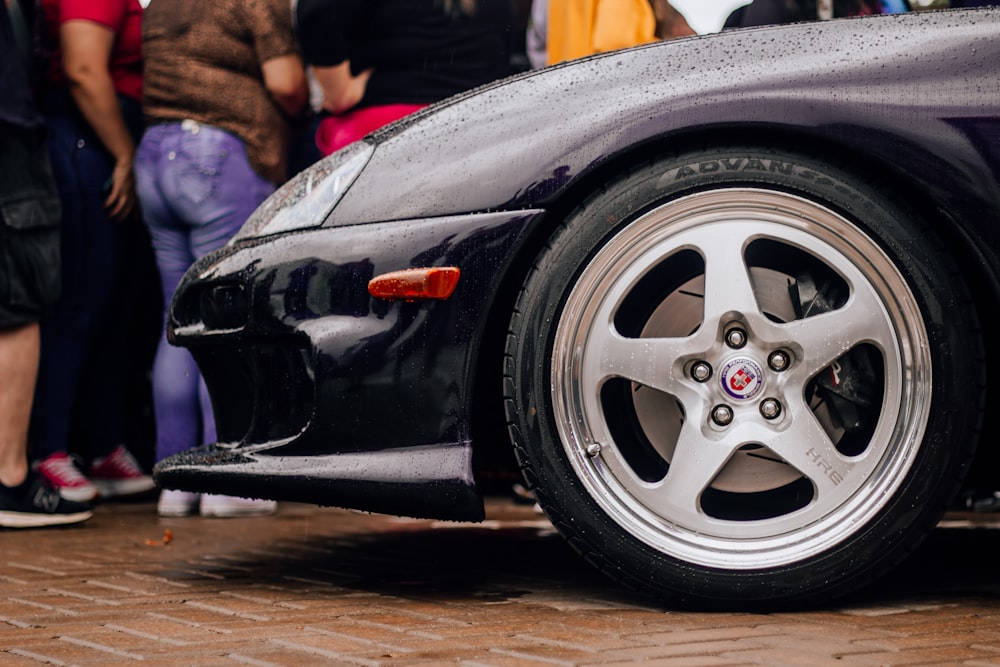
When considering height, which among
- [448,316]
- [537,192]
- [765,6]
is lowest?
[448,316]

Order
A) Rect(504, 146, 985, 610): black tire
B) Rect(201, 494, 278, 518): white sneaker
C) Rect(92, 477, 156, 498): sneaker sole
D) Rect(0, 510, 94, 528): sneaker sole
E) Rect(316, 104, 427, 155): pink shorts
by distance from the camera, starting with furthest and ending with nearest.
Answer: Rect(92, 477, 156, 498): sneaker sole < Rect(201, 494, 278, 518): white sneaker < Rect(316, 104, 427, 155): pink shorts < Rect(0, 510, 94, 528): sneaker sole < Rect(504, 146, 985, 610): black tire

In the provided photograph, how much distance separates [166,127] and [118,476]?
4.68 ft

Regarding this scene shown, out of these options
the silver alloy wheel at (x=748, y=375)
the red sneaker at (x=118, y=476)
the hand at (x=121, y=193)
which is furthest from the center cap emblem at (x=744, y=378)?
the red sneaker at (x=118, y=476)

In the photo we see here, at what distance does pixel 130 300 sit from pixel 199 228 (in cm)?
84

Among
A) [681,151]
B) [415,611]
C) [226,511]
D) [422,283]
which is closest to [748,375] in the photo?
[681,151]

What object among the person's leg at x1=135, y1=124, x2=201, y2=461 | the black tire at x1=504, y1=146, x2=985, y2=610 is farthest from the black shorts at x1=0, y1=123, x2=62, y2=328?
the black tire at x1=504, y1=146, x2=985, y2=610

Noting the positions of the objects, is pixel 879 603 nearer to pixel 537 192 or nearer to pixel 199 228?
pixel 537 192

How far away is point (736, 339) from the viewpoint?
2.43 m

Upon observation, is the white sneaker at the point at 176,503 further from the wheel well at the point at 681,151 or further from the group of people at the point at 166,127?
the wheel well at the point at 681,151

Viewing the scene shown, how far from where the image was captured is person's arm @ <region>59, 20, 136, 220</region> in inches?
176

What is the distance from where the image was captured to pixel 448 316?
2.48 m

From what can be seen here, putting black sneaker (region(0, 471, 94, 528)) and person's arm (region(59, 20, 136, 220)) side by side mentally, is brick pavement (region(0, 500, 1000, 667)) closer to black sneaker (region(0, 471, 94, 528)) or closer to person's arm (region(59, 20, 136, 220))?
black sneaker (region(0, 471, 94, 528))

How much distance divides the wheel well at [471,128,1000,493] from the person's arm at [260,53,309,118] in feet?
7.09

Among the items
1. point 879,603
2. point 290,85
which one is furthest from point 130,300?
point 879,603
